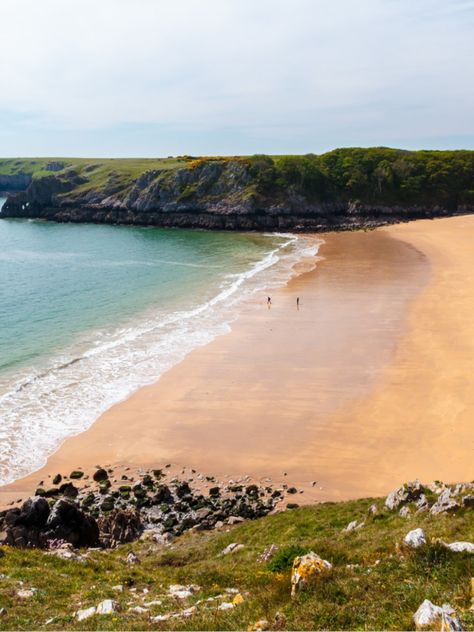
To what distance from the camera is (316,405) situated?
2452cm

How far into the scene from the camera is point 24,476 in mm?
19828

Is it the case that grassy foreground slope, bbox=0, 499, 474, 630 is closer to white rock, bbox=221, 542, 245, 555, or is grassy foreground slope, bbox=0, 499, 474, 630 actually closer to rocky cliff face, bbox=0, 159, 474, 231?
white rock, bbox=221, 542, 245, 555

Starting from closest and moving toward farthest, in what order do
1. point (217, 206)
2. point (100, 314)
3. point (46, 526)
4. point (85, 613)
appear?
point (85, 613)
point (46, 526)
point (100, 314)
point (217, 206)

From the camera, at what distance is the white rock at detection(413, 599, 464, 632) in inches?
244

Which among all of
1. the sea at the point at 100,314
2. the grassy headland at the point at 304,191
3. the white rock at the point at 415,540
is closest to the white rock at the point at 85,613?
the white rock at the point at 415,540

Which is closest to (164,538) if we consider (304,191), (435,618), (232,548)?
(232,548)

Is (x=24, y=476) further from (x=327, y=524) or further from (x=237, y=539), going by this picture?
(x=327, y=524)

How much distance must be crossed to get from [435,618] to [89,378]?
2417 cm

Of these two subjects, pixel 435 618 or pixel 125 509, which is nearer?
pixel 435 618

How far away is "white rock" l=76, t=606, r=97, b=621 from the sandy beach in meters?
10.2

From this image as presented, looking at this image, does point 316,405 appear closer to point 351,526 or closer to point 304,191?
point 351,526

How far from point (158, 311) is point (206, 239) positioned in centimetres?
4323

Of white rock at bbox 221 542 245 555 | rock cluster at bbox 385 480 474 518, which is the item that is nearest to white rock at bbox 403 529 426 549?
rock cluster at bbox 385 480 474 518

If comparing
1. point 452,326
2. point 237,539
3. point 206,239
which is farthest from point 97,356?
point 206,239
